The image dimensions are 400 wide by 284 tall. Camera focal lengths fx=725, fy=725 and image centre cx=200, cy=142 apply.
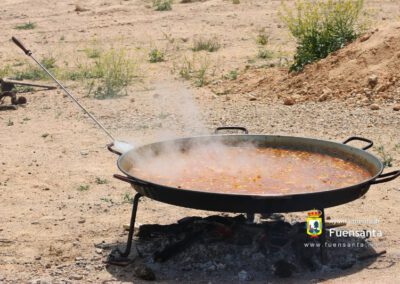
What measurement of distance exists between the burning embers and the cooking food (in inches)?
13.9

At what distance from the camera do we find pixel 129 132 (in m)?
8.69

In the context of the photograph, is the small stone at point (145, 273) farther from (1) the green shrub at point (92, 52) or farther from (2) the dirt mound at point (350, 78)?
(1) the green shrub at point (92, 52)

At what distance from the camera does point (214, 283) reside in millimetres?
4602

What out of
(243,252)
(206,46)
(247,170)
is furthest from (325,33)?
(243,252)

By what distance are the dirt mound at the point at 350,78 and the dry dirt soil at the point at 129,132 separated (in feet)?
0.13

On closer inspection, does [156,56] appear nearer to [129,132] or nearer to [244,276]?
[129,132]

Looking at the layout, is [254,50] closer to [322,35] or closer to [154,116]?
[322,35]

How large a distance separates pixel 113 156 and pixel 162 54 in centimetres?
601

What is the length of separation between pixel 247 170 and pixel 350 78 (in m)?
5.05

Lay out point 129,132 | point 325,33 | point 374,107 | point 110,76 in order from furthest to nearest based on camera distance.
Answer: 1. point 110,76
2. point 325,33
3. point 374,107
4. point 129,132

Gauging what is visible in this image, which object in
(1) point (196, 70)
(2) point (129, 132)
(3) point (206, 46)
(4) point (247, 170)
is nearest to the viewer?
(4) point (247, 170)

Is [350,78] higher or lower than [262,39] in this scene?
higher

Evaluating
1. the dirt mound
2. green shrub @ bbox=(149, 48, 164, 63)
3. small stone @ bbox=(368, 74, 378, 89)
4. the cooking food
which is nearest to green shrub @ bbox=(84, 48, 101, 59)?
green shrub @ bbox=(149, 48, 164, 63)

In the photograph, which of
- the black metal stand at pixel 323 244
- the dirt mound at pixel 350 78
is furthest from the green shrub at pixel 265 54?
the black metal stand at pixel 323 244
